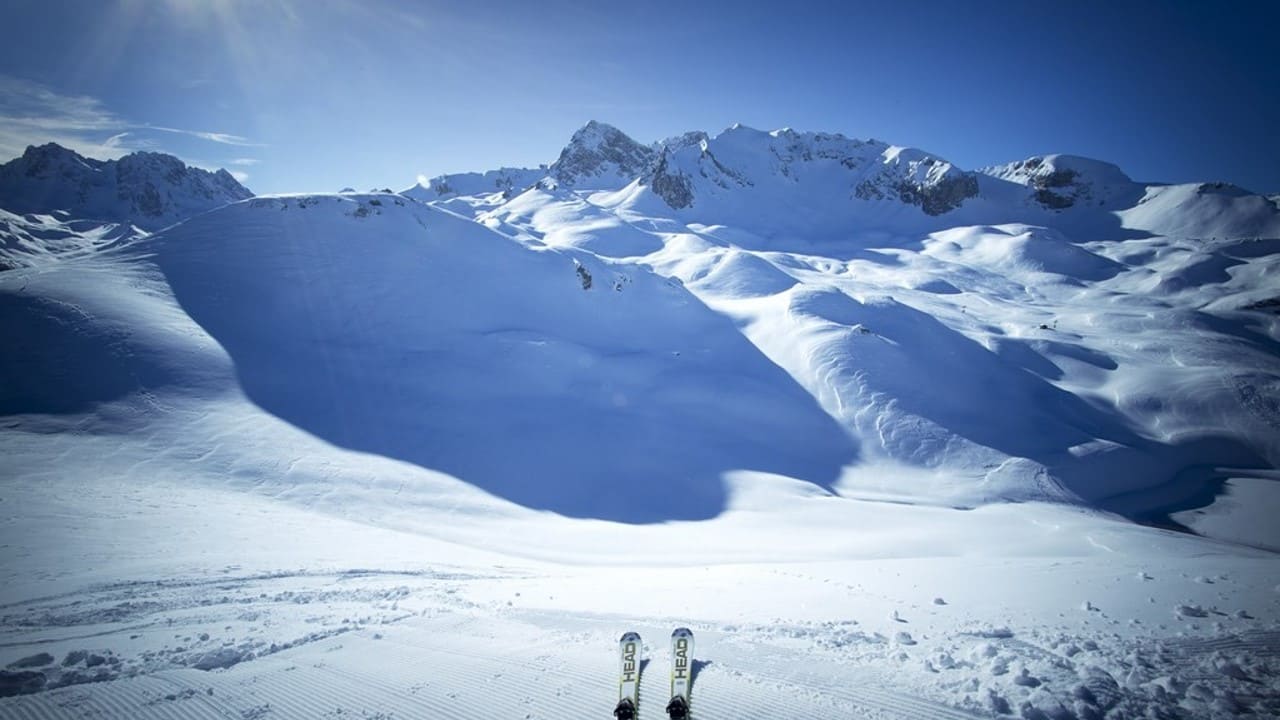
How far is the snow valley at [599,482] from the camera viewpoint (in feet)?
17.8

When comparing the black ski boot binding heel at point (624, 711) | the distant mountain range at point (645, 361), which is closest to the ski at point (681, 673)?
the black ski boot binding heel at point (624, 711)

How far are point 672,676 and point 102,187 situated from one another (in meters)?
240

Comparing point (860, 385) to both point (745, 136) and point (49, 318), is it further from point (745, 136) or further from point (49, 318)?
point (745, 136)

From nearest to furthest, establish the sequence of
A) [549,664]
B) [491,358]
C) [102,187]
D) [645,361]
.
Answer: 1. [549,664]
2. [491,358]
3. [645,361]
4. [102,187]

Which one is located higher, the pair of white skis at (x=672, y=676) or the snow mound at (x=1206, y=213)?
the snow mound at (x=1206, y=213)

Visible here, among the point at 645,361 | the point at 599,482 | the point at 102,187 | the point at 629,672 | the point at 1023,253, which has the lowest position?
the point at 599,482

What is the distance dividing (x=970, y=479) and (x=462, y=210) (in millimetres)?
96641

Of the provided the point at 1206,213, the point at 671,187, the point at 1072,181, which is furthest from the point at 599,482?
the point at 1072,181

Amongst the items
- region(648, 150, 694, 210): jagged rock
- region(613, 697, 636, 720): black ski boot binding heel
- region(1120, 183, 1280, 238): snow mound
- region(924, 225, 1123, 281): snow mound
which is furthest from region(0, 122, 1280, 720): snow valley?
region(648, 150, 694, 210): jagged rock

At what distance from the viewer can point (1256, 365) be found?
31.9 meters

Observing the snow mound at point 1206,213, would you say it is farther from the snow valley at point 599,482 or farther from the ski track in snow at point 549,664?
the ski track in snow at point 549,664

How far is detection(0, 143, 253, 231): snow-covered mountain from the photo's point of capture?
147875 mm

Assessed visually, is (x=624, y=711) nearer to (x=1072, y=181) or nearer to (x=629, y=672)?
(x=629, y=672)

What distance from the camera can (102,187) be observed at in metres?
157
